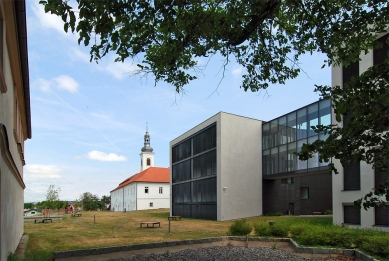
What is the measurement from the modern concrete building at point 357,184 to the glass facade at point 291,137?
634 centimetres

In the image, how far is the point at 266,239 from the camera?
15.2 metres

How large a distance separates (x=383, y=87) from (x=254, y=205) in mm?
33849

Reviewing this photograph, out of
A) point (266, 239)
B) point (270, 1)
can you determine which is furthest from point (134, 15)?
point (266, 239)

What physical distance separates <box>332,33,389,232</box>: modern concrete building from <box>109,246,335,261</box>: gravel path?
886 cm

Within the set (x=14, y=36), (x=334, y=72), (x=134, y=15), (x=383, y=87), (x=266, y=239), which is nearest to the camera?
(x=383, y=87)

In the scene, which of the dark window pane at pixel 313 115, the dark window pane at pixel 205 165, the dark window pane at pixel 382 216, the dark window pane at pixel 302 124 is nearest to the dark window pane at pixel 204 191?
the dark window pane at pixel 205 165

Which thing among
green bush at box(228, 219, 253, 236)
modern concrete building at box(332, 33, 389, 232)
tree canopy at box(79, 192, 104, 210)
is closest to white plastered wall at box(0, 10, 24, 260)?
green bush at box(228, 219, 253, 236)

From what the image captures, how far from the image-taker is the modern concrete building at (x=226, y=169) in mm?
36438

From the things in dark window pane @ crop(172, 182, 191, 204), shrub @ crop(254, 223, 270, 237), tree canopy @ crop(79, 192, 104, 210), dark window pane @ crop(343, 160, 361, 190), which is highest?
dark window pane @ crop(343, 160, 361, 190)

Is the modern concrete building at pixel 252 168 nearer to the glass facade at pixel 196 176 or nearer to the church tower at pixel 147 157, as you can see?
the glass facade at pixel 196 176

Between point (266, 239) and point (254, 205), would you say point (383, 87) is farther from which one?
point (254, 205)

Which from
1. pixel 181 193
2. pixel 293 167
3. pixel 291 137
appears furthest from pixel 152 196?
pixel 291 137

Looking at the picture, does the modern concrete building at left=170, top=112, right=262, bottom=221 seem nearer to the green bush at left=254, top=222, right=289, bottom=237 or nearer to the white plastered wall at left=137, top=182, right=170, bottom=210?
the green bush at left=254, top=222, right=289, bottom=237

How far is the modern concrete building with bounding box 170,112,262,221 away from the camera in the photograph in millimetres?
36438
